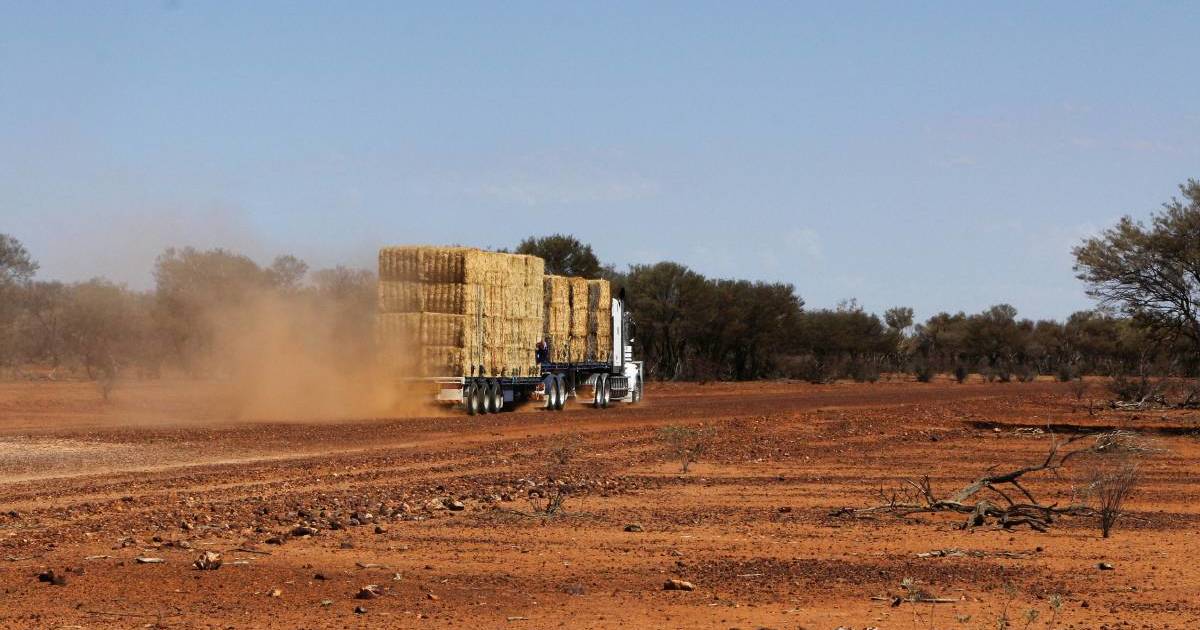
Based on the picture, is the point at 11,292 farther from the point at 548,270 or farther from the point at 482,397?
the point at 482,397

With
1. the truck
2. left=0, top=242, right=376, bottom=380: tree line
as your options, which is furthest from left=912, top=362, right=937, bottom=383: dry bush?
the truck

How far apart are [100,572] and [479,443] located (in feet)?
52.7

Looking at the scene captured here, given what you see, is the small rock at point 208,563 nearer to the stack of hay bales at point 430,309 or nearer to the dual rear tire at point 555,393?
the stack of hay bales at point 430,309

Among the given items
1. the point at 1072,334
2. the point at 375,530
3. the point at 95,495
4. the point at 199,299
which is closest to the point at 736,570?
the point at 375,530

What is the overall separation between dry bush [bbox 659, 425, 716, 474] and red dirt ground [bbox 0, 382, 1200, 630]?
267 millimetres

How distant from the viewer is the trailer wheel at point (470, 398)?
1523 inches

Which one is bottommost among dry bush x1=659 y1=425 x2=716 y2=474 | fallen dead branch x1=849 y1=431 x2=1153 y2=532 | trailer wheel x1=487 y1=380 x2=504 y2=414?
fallen dead branch x1=849 y1=431 x2=1153 y2=532

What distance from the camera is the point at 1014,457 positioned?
25.5 m

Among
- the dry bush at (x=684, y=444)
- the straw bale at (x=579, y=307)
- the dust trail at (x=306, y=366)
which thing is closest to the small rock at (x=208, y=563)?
the dry bush at (x=684, y=444)

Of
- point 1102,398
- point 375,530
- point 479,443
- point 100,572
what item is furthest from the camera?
point 1102,398

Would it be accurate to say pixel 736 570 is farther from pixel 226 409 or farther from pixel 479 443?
pixel 226 409

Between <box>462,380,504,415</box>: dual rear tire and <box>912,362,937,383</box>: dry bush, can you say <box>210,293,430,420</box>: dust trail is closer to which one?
<box>462,380,504,415</box>: dual rear tire

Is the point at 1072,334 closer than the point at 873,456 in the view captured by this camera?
No

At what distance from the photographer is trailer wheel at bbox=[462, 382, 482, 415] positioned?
38688mm
